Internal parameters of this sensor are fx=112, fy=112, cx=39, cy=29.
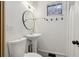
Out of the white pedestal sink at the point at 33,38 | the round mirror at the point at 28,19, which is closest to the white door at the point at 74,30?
the white pedestal sink at the point at 33,38

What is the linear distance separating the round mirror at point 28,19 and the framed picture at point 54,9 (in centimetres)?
40

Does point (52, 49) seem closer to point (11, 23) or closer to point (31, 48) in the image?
point (31, 48)

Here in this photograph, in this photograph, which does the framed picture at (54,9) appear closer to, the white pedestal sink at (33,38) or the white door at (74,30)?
the white door at (74,30)

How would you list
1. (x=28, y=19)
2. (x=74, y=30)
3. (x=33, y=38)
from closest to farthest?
(x=74, y=30) < (x=33, y=38) < (x=28, y=19)

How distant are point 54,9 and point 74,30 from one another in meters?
0.76

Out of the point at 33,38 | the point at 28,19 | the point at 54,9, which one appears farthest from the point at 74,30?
the point at 28,19

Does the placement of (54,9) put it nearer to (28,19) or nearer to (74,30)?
(28,19)

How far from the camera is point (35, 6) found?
2.54m

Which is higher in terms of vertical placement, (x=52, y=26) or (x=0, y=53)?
(x=52, y=26)

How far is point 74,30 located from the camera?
5.87ft

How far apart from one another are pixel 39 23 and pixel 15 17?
0.75 meters

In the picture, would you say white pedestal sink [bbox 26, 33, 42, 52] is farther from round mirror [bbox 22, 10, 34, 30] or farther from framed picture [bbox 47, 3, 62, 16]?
framed picture [bbox 47, 3, 62, 16]

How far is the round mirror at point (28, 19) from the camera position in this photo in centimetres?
230

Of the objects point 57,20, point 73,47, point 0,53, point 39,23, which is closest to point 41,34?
point 39,23
